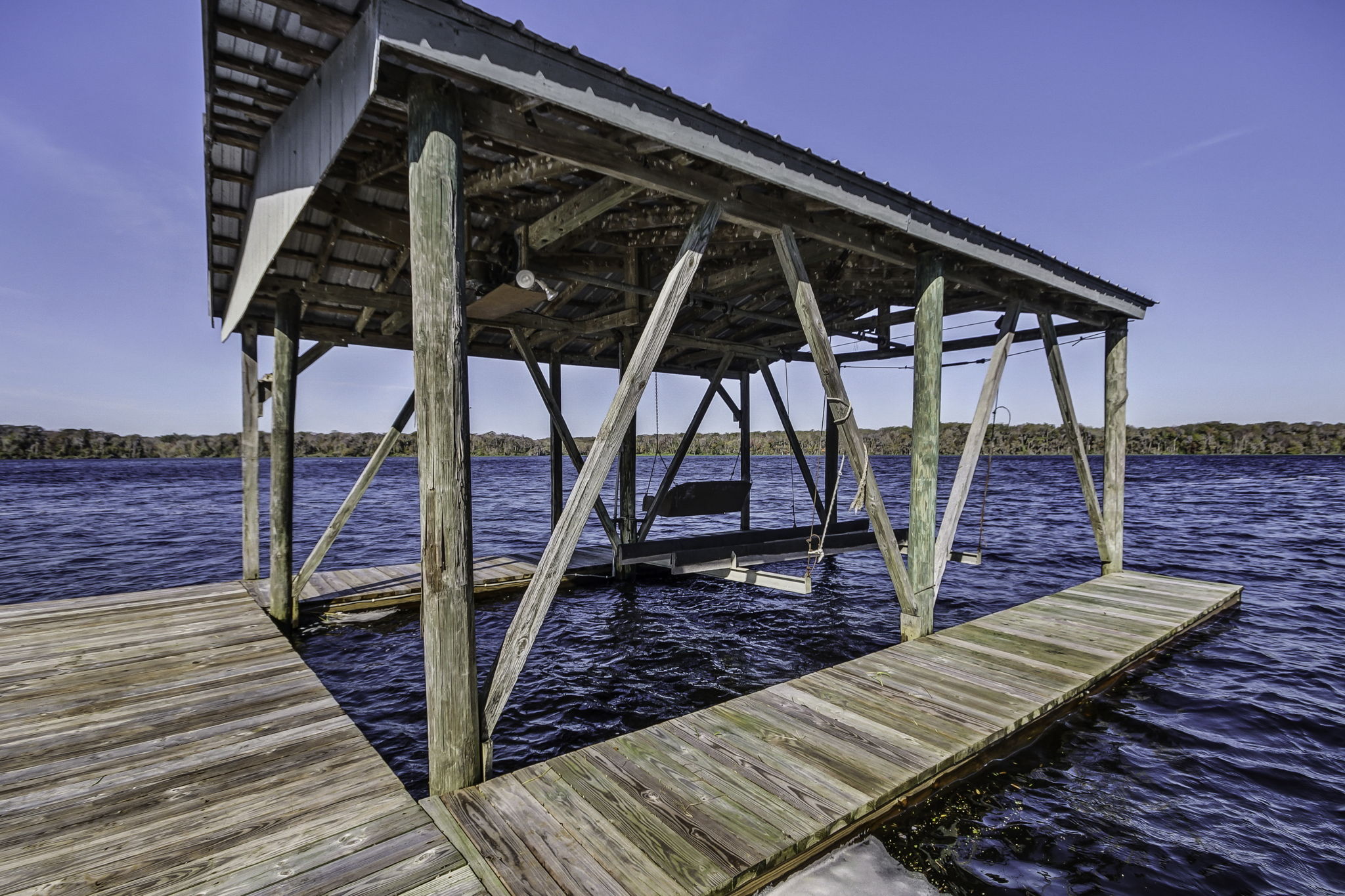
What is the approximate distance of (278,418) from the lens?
659cm

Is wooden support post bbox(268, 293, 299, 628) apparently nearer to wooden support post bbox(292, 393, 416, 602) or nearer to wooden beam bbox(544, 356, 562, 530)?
wooden support post bbox(292, 393, 416, 602)

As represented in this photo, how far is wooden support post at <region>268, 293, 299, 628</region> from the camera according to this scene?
6426 millimetres

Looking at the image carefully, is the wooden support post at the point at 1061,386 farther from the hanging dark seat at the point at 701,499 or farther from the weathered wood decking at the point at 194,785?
the weathered wood decking at the point at 194,785

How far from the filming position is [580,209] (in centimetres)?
456

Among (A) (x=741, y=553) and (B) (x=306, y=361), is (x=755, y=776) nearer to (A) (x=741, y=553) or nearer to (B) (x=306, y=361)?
(A) (x=741, y=553)

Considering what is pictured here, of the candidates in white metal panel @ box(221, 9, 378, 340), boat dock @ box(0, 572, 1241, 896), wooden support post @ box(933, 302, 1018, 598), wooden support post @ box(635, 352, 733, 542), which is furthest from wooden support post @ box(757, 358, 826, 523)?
white metal panel @ box(221, 9, 378, 340)

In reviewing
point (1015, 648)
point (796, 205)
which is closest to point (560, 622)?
point (1015, 648)

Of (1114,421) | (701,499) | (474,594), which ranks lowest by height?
(474,594)

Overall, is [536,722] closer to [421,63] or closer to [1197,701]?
[421,63]

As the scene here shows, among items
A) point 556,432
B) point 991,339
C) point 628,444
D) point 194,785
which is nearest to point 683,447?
point 628,444

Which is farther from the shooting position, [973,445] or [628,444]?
[628,444]

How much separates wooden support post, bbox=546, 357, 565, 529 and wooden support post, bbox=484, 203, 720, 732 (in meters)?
4.94

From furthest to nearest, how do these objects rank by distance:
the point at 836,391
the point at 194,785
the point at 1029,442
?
the point at 1029,442 → the point at 836,391 → the point at 194,785

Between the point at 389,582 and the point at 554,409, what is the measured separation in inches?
135
